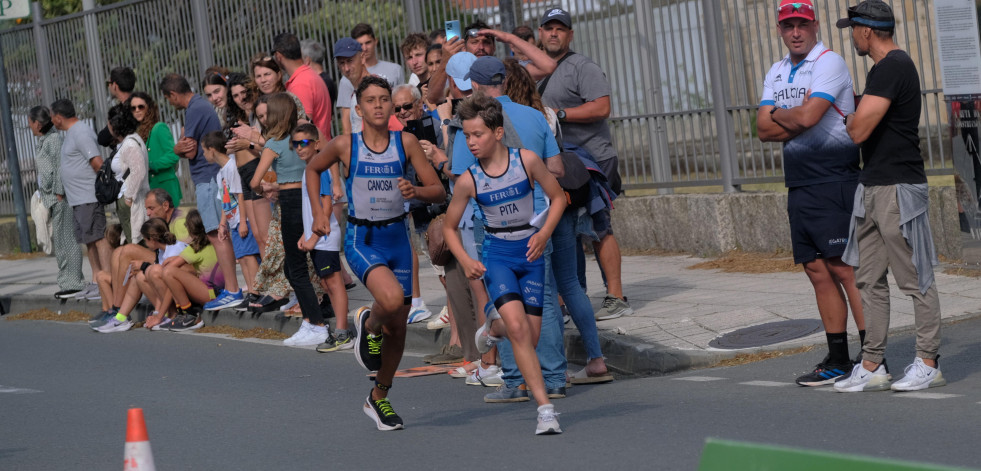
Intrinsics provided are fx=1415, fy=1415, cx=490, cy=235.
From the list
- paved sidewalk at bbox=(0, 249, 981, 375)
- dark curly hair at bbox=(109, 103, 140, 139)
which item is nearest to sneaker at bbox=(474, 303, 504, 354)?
paved sidewalk at bbox=(0, 249, 981, 375)

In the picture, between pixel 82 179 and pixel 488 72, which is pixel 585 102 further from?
pixel 82 179

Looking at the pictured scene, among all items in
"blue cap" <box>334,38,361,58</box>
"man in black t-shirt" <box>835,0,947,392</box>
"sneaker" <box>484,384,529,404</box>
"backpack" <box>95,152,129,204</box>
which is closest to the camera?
"man in black t-shirt" <box>835,0,947,392</box>

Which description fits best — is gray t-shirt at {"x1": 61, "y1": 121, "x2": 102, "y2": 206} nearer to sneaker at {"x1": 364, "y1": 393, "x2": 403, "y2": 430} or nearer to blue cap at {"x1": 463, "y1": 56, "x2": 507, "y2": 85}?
blue cap at {"x1": 463, "y1": 56, "x2": 507, "y2": 85}

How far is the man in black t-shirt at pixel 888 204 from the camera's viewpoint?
6.96 meters

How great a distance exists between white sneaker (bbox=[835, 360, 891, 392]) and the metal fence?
14.1 feet

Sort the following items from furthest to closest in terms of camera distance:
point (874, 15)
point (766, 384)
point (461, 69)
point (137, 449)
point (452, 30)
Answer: point (452, 30) < point (461, 69) < point (766, 384) < point (874, 15) < point (137, 449)

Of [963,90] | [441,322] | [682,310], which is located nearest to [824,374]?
[682,310]

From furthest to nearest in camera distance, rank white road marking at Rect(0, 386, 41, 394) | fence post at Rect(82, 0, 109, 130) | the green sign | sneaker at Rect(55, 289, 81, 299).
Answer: fence post at Rect(82, 0, 109, 130) → the green sign → sneaker at Rect(55, 289, 81, 299) → white road marking at Rect(0, 386, 41, 394)

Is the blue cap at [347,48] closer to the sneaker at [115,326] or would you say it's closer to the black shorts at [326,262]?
the black shorts at [326,262]

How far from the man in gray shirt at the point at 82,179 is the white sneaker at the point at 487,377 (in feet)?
21.6

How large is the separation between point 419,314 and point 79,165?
5067mm

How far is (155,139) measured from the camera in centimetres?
1334

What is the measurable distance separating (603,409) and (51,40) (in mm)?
14969

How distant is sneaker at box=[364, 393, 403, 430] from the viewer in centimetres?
720
